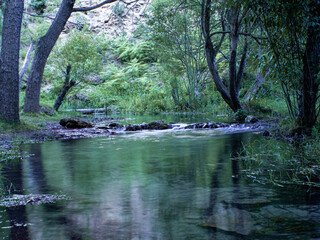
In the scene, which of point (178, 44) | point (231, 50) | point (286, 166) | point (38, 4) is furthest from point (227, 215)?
point (38, 4)

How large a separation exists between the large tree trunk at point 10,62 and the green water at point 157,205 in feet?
11.6

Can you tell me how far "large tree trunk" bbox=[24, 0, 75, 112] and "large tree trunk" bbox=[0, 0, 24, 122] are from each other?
6.85 feet

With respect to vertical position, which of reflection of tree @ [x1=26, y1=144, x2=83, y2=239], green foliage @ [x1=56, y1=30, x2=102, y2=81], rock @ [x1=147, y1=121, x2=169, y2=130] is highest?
green foliage @ [x1=56, y1=30, x2=102, y2=81]

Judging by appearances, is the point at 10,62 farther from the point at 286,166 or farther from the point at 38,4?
the point at 38,4

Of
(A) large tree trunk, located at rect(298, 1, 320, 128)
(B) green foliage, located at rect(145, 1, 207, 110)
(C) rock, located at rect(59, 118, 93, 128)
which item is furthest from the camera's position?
(B) green foliage, located at rect(145, 1, 207, 110)

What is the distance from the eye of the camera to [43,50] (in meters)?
9.65

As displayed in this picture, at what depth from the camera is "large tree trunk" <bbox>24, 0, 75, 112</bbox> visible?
30.7 ft

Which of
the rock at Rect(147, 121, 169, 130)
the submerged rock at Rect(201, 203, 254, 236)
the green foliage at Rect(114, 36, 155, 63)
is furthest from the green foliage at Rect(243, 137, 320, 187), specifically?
the green foliage at Rect(114, 36, 155, 63)

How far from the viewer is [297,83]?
205 inches

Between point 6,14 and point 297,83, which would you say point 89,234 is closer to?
point 297,83

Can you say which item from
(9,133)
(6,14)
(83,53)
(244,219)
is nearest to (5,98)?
(9,133)

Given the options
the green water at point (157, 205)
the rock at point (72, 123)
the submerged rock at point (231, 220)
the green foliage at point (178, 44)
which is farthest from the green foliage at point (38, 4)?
the submerged rock at point (231, 220)

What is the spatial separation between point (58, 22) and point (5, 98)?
350cm

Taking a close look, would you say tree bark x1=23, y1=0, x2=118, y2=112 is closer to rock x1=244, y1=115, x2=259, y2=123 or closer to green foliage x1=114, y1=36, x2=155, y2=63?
rock x1=244, y1=115, x2=259, y2=123
